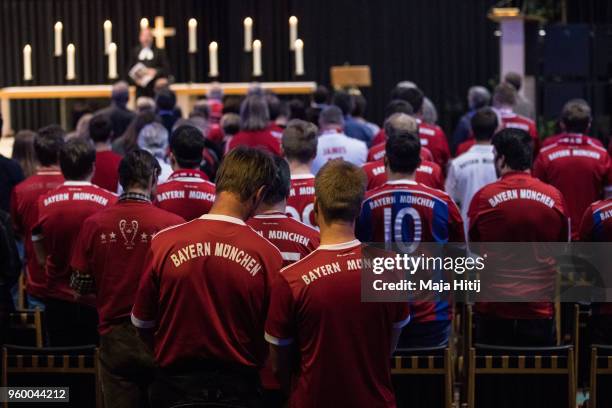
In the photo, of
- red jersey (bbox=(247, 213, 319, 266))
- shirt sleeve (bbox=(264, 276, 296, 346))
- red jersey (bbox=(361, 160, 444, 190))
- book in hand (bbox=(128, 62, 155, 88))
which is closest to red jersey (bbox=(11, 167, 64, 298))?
red jersey (bbox=(361, 160, 444, 190))

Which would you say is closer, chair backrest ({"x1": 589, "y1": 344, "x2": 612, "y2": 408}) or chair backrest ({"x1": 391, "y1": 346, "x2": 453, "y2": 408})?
chair backrest ({"x1": 391, "y1": 346, "x2": 453, "y2": 408})

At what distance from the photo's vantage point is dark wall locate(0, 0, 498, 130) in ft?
63.2

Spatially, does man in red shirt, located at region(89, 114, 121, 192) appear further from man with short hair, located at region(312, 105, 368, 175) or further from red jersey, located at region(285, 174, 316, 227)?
red jersey, located at region(285, 174, 316, 227)

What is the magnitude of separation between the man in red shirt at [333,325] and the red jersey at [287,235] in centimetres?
84

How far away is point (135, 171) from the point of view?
530cm

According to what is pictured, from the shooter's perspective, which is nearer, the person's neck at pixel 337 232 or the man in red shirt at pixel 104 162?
the person's neck at pixel 337 232

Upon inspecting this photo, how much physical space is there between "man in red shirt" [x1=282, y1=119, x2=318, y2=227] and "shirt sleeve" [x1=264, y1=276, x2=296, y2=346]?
231 centimetres

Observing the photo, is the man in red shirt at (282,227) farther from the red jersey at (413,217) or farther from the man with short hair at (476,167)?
the man with short hair at (476,167)

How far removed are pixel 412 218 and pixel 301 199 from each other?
31.9 inches

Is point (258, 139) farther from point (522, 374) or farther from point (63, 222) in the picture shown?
point (522, 374)

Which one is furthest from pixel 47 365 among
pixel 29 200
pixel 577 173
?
pixel 577 173

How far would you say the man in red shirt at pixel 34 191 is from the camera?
7004 mm

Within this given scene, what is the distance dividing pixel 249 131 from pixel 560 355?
4.99 m

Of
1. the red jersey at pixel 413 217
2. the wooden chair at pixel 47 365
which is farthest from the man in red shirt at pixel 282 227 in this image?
the wooden chair at pixel 47 365
